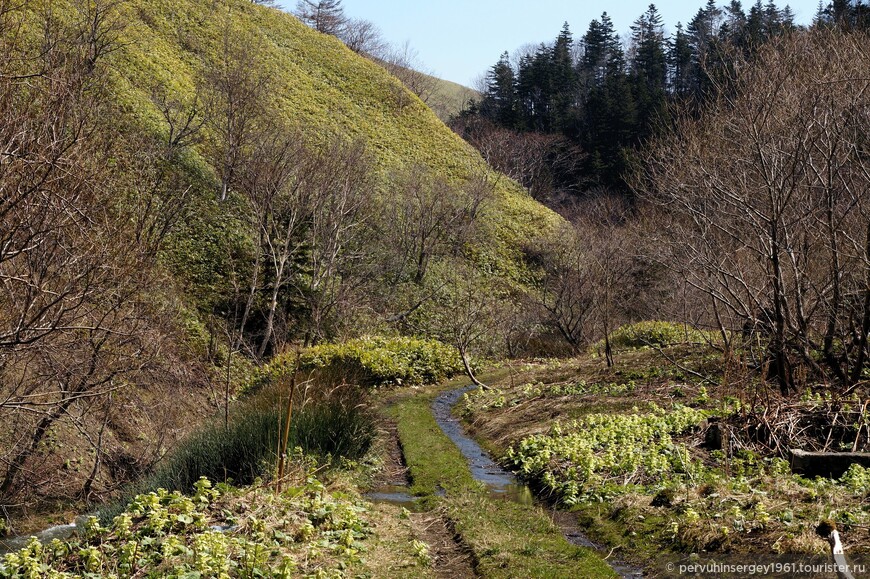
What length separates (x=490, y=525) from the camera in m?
8.62

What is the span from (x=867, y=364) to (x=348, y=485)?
9989 millimetres

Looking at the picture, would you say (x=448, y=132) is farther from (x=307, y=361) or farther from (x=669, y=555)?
(x=669, y=555)

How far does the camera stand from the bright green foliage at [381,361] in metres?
21.0

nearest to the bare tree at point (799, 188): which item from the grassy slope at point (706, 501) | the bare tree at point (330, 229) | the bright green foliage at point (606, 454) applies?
the grassy slope at point (706, 501)

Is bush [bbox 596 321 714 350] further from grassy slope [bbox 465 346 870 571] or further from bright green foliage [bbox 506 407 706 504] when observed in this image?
bright green foliage [bbox 506 407 706 504]

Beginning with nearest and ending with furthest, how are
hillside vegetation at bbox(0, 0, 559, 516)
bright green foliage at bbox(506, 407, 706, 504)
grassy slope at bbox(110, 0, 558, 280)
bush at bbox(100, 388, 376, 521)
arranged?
Result: bright green foliage at bbox(506, 407, 706, 504)
bush at bbox(100, 388, 376, 521)
hillside vegetation at bbox(0, 0, 559, 516)
grassy slope at bbox(110, 0, 558, 280)

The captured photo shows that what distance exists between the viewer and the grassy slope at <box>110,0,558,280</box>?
1405 inches

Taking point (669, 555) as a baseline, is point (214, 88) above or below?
above

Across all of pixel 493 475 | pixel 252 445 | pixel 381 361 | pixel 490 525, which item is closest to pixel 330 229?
pixel 381 361

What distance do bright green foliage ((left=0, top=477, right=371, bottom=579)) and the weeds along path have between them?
4.17 ft

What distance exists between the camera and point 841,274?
13.5 m

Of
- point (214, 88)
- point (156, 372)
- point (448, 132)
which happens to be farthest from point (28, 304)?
point (448, 132)

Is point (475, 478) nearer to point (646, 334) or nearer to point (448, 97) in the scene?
point (646, 334)

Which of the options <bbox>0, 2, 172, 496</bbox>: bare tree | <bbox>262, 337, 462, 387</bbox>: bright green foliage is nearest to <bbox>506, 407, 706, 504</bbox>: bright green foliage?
<bbox>0, 2, 172, 496</bbox>: bare tree
